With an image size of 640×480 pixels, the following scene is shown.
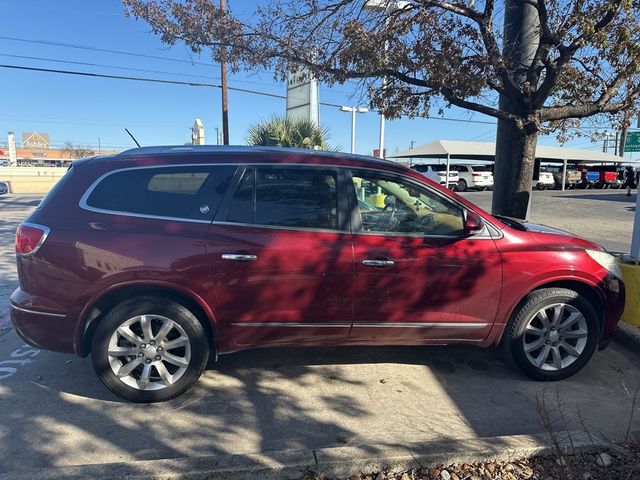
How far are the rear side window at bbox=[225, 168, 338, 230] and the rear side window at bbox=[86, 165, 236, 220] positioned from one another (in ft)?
0.51

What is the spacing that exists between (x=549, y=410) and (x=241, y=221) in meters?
2.60

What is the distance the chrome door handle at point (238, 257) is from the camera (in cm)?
329

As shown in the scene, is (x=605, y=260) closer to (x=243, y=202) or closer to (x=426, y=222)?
(x=426, y=222)

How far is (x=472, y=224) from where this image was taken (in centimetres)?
349

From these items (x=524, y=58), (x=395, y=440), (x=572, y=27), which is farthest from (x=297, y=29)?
(x=395, y=440)

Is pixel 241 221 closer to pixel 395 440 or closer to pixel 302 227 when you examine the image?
pixel 302 227

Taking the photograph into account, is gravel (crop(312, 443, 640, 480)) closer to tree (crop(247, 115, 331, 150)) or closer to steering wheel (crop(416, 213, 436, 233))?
steering wheel (crop(416, 213, 436, 233))

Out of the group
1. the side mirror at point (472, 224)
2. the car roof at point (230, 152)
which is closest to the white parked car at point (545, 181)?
the side mirror at point (472, 224)

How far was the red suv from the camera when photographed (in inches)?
128

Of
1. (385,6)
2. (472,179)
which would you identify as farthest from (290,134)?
(472,179)

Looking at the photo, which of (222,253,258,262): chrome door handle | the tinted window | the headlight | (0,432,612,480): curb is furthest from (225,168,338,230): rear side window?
the headlight

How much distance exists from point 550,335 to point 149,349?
309 centimetres

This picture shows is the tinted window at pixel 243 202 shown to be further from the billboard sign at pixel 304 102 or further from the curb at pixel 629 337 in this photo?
the billboard sign at pixel 304 102

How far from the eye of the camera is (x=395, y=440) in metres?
2.95
